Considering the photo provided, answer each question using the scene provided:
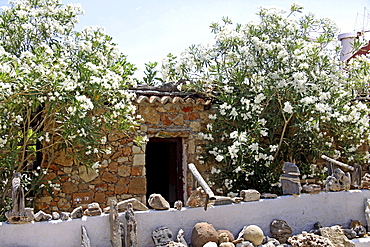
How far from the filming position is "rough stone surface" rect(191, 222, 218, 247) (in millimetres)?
4695

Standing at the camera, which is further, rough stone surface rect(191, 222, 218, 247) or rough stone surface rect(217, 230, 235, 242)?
rough stone surface rect(217, 230, 235, 242)

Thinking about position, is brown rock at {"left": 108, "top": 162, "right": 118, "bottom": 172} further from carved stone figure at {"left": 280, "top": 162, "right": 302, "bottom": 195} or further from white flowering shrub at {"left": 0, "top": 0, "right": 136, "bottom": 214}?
carved stone figure at {"left": 280, "top": 162, "right": 302, "bottom": 195}

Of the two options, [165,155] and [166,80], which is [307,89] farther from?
[165,155]

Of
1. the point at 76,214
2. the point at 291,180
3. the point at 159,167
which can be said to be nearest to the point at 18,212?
the point at 76,214

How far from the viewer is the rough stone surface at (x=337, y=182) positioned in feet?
20.9

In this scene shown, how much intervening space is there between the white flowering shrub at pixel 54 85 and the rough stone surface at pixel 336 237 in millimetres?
3292

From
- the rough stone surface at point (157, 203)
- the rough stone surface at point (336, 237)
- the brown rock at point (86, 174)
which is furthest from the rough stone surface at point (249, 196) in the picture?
the brown rock at point (86, 174)

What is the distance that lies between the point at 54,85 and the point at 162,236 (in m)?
2.34

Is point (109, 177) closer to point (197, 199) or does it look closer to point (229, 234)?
point (197, 199)

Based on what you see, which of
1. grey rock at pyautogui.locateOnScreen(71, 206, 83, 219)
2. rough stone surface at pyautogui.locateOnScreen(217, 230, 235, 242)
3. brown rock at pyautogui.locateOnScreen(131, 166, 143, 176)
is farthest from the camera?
brown rock at pyautogui.locateOnScreen(131, 166, 143, 176)

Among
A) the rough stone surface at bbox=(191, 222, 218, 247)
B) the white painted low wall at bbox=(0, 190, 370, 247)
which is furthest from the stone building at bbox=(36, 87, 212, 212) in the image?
the rough stone surface at bbox=(191, 222, 218, 247)

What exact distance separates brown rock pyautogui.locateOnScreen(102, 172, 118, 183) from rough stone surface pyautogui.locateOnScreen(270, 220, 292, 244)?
9.06ft

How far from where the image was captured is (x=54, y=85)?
16.4ft

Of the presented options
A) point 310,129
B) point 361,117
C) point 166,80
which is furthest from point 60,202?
point 361,117
